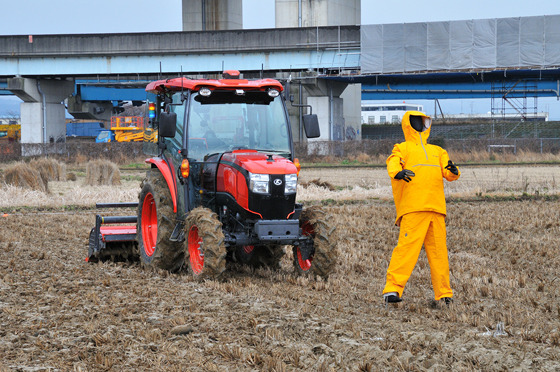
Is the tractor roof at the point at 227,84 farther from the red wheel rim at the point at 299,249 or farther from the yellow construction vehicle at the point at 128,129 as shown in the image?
the yellow construction vehicle at the point at 128,129

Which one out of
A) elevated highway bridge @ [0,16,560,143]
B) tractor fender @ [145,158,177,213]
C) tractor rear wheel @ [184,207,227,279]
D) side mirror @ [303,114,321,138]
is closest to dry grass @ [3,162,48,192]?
tractor fender @ [145,158,177,213]

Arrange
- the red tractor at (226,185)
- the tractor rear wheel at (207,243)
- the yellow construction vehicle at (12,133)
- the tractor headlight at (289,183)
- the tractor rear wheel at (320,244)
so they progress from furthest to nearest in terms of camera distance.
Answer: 1. the yellow construction vehicle at (12,133)
2. the tractor rear wheel at (320,244)
3. the tractor headlight at (289,183)
4. the red tractor at (226,185)
5. the tractor rear wheel at (207,243)

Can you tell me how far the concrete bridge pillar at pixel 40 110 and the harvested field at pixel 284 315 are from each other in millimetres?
42835

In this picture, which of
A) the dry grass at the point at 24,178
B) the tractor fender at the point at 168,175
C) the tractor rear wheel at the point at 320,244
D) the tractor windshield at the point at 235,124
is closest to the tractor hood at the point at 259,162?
the tractor windshield at the point at 235,124

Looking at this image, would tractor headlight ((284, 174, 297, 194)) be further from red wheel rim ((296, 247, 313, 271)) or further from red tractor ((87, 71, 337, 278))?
red wheel rim ((296, 247, 313, 271))

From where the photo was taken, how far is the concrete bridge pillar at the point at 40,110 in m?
53.8

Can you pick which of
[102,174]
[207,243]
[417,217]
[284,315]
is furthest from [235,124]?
[102,174]

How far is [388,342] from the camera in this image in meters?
6.43

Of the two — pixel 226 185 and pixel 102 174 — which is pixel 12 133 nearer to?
pixel 102 174

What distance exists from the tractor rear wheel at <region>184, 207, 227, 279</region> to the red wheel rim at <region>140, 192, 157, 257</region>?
5.51 feet

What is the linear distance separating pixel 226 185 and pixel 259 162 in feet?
2.01

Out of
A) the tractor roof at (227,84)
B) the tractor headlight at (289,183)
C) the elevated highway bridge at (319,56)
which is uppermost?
the elevated highway bridge at (319,56)

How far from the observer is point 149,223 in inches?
448

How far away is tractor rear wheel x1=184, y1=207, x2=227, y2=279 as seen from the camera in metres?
9.09
